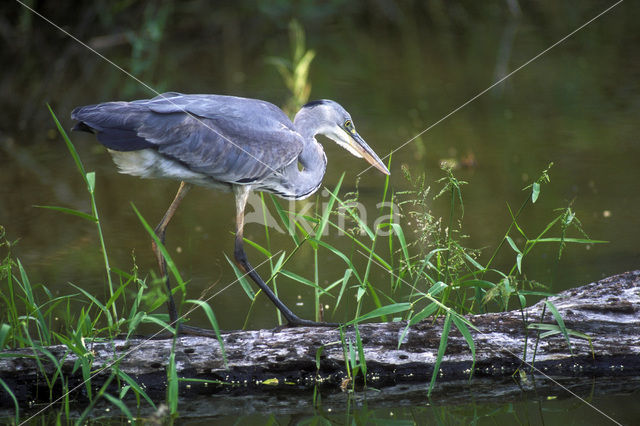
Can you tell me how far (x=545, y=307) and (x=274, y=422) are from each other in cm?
138

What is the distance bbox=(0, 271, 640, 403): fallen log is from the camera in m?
3.93

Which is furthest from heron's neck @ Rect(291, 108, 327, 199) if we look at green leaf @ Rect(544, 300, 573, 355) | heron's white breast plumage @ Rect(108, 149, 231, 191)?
green leaf @ Rect(544, 300, 573, 355)

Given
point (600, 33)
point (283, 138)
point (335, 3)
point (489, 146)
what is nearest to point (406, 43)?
point (335, 3)

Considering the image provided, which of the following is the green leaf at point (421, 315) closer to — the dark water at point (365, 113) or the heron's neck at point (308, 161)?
the dark water at point (365, 113)

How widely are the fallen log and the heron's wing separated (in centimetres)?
103

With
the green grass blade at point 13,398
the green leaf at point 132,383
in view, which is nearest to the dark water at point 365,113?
the green leaf at point 132,383

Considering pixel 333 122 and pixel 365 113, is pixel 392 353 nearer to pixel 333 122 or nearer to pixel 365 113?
pixel 333 122

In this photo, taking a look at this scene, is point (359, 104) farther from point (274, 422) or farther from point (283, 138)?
point (274, 422)

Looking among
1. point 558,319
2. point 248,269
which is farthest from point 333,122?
point 558,319

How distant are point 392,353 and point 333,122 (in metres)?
1.76

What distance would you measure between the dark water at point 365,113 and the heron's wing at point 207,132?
2.24 ft

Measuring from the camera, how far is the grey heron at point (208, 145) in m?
4.38

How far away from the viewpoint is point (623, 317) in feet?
13.1

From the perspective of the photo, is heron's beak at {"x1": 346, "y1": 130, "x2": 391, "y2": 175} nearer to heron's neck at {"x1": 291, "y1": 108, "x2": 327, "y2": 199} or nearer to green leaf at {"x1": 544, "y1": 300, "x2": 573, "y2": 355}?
heron's neck at {"x1": 291, "y1": 108, "x2": 327, "y2": 199}
